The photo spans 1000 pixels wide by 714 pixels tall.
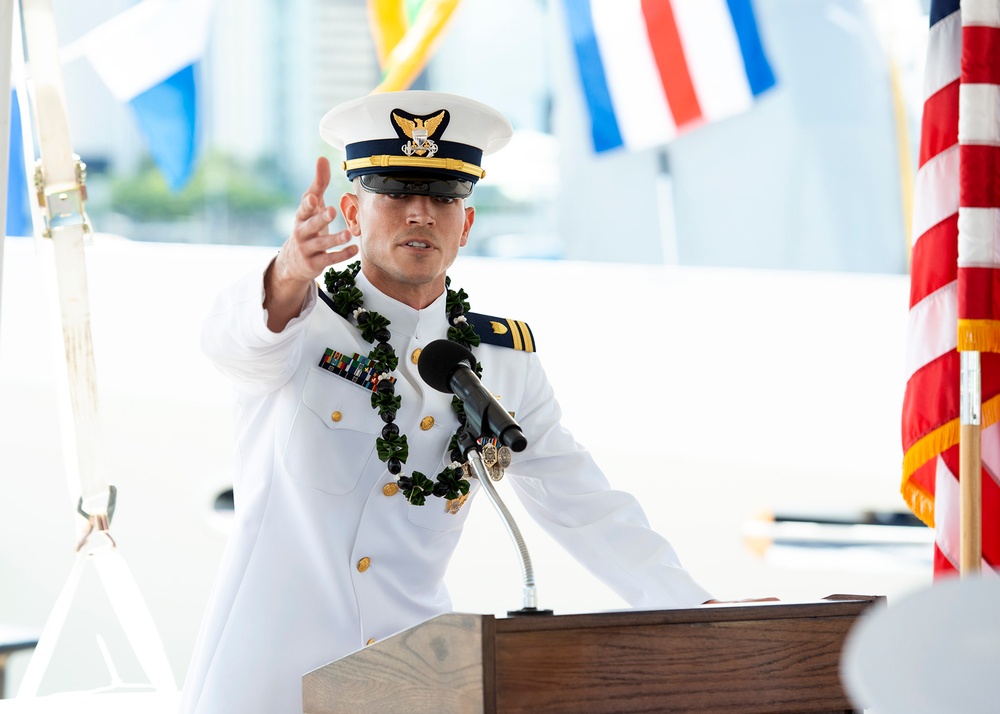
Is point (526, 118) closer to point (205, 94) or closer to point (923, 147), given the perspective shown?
point (205, 94)

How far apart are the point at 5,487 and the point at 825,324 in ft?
11.1

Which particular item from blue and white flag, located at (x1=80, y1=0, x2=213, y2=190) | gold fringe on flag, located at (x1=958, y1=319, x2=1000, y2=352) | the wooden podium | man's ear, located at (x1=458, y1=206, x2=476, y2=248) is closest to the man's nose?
man's ear, located at (x1=458, y1=206, x2=476, y2=248)

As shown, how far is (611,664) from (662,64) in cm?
353

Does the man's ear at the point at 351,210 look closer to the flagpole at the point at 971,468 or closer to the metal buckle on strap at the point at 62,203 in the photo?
the metal buckle on strap at the point at 62,203

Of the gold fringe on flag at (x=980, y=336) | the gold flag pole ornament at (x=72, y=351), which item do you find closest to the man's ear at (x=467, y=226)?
the gold flag pole ornament at (x=72, y=351)

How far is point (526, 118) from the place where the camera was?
180 inches

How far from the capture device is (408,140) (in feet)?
6.29

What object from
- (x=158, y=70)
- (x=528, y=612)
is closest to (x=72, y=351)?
(x=528, y=612)

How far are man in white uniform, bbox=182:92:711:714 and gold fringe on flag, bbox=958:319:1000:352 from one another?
119 cm

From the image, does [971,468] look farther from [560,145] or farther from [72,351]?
[560,145]

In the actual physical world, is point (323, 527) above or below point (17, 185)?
below

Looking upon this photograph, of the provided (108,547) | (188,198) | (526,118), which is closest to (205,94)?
(188,198)

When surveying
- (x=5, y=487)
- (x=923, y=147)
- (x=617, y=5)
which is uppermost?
(x=617, y=5)

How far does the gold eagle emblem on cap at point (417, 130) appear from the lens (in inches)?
75.4
